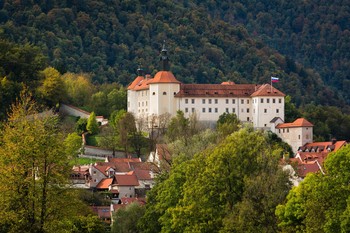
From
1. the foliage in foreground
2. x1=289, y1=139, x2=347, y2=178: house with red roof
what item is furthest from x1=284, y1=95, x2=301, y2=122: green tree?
the foliage in foreground

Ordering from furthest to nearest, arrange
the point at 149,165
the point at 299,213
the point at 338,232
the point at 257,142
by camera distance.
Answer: the point at 149,165 < the point at 257,142 < the point at 299,213 < the point at 338,232

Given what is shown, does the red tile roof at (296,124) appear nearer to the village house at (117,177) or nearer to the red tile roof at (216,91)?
the red tile roof at (216,91)

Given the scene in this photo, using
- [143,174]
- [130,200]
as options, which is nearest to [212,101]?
[143,174]

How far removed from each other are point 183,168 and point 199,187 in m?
8.95

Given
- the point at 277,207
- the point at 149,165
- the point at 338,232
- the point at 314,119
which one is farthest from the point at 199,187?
the point at 314,119

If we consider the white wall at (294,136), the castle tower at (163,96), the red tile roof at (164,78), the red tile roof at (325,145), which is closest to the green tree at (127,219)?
the red tile roof at (325,145)

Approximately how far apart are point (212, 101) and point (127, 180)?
30.5m

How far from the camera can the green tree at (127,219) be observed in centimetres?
8250

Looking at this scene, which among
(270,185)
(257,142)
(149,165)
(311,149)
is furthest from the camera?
(311,149)

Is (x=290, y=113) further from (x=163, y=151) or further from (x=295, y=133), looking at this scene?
(x=163, y=151)

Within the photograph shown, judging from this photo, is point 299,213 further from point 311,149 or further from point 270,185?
point 311,149

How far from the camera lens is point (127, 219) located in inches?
3282

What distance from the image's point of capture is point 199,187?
70.9 metres

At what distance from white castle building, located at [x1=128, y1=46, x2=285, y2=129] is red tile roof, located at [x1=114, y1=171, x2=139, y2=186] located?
2545cm
